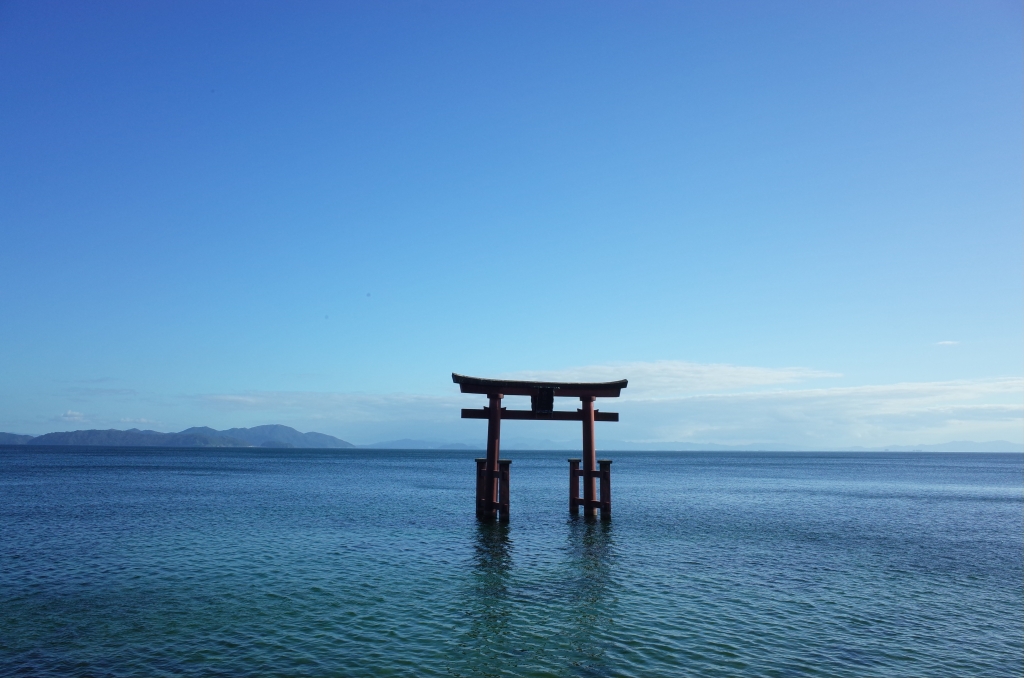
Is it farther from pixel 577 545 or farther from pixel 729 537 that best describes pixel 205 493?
pixel 729 537

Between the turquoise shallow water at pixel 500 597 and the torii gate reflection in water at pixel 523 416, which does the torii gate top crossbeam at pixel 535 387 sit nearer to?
the torii gate reflection in water at pixel 523 416

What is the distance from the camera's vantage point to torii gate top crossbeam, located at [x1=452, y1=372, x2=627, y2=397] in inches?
1064

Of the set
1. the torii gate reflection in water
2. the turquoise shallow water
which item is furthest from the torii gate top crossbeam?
the turquoise shallow water

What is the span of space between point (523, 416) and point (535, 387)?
155cm

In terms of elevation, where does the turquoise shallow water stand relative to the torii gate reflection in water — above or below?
below

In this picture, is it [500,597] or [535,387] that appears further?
[535,387]

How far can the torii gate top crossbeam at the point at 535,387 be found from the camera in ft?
88.7

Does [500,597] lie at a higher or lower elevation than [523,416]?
lower

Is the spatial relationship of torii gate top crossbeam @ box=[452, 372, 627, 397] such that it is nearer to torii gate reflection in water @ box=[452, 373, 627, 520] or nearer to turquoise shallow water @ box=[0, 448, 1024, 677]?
torii gate reflection in water @ box=[452, 373, 627, 520]

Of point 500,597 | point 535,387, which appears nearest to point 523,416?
point 535,387

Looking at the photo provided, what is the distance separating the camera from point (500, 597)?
55.7 feet

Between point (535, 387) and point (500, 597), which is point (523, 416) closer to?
point (535, 387)

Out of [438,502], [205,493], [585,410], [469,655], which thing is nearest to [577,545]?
[585,410]

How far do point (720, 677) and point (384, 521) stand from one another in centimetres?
2337
